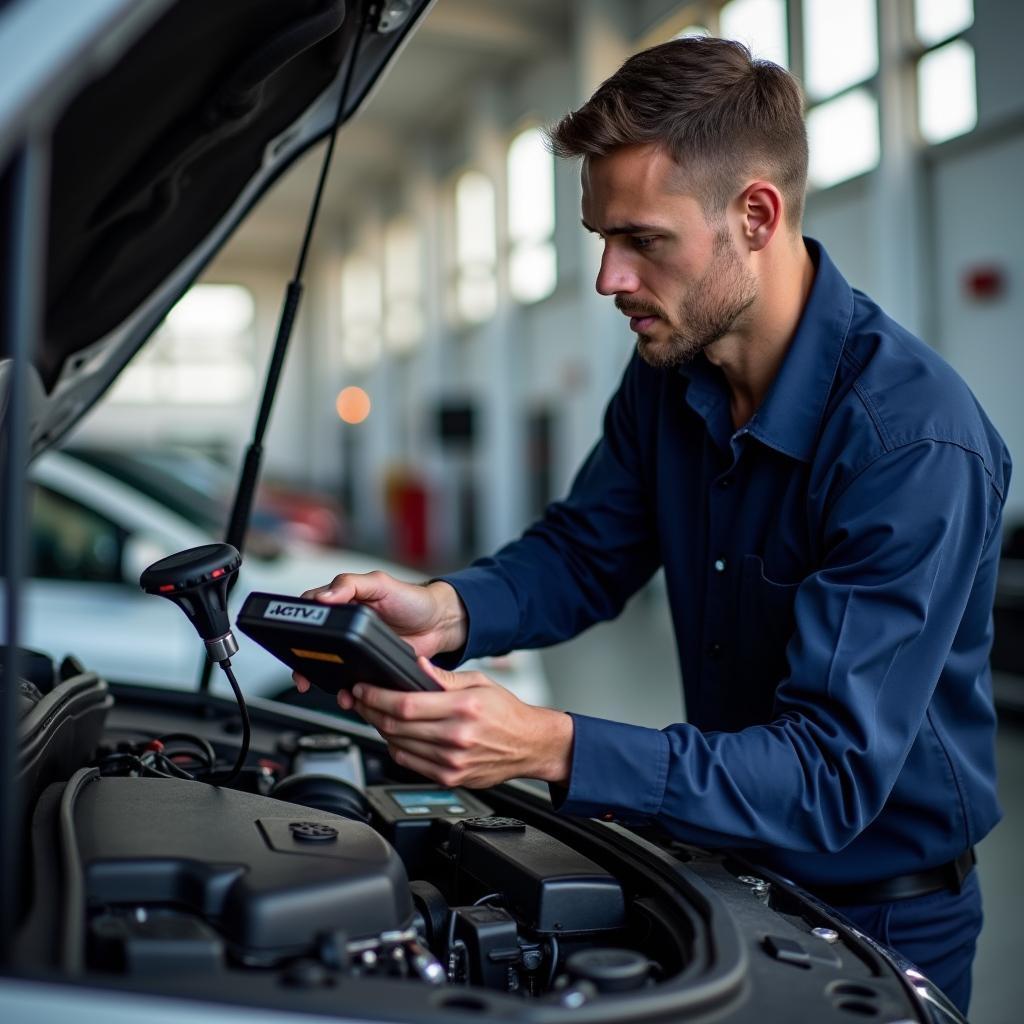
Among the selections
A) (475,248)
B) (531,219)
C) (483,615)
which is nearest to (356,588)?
(483,615)

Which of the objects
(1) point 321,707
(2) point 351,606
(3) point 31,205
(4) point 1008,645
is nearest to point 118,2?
(3) point 31,205

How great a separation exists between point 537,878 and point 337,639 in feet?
1.10

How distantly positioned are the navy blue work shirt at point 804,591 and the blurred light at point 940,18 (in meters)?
6.76

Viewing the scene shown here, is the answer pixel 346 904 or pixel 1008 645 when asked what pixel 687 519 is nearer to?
pixel 346 904

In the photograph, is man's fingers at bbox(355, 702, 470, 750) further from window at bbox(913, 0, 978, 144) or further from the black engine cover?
window at bbox(913, 0, 978, 144)

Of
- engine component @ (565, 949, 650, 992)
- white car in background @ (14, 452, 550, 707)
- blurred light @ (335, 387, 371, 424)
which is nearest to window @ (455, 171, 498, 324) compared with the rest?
blurred light @ (335, 387, 371, 424)

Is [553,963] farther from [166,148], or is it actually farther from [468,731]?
[166,148]

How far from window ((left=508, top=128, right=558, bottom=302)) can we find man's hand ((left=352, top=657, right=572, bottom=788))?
492 inches

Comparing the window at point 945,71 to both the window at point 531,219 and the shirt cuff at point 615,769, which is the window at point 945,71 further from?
the shirt cuff at point 615,769

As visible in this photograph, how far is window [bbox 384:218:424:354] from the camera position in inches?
774

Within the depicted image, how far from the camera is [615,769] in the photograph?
127cm

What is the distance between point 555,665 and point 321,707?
4.98m

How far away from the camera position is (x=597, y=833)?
1.47 metres

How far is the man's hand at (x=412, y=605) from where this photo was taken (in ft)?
5.35
